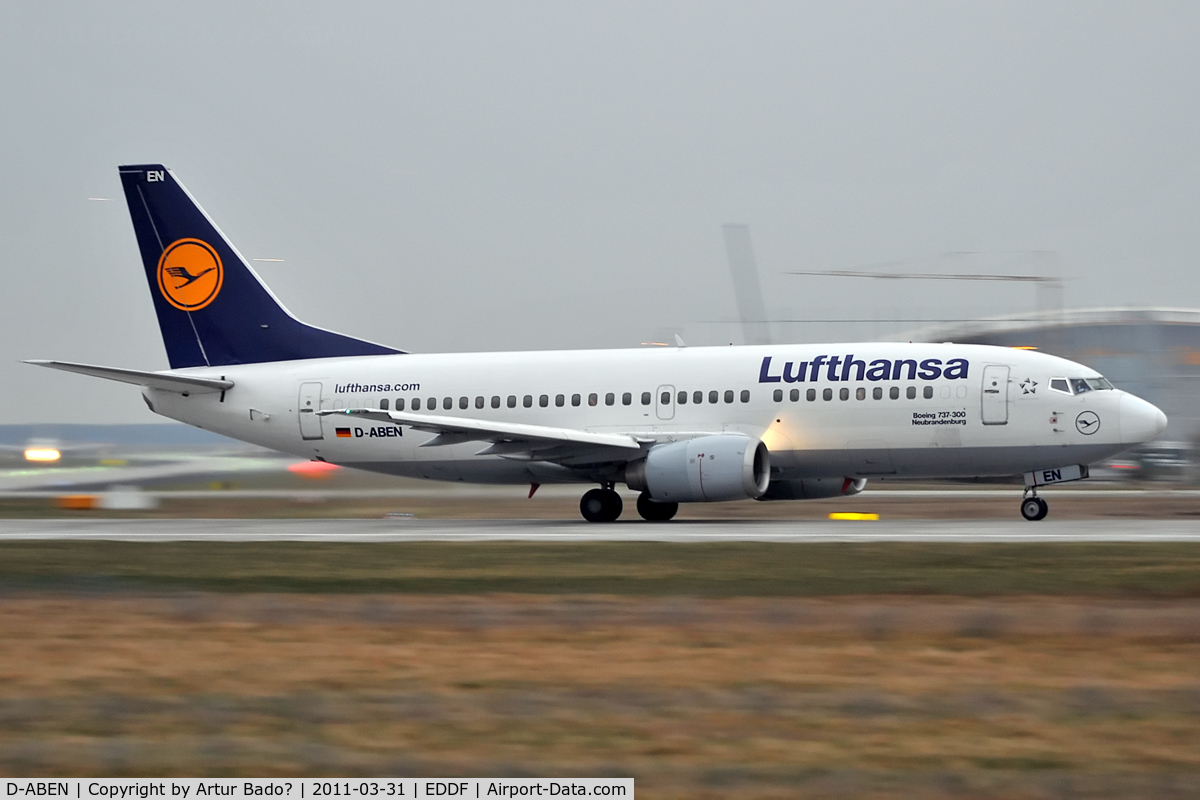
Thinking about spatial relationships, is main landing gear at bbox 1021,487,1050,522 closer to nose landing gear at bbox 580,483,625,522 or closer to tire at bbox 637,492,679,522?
tire at bbox 637,492,679,522

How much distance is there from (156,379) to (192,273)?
346 cm

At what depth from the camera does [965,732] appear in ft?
28.2

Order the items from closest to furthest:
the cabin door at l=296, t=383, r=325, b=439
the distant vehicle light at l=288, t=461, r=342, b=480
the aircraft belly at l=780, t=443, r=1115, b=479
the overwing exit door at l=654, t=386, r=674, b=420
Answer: the aircraft belly at l=780, t=443, r=1115, b=479
the overwing exit door at l=654, t=386, r=674, b=420
the cabin door at l=296, t=383, r=325, b=439
the distant vehicle light at l=288, t=461, r=342, b=480

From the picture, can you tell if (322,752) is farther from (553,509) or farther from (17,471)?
(17,471)

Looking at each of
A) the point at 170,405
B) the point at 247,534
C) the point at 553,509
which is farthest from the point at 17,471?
the point at 247,534

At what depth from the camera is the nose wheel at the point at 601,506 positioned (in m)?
31.5

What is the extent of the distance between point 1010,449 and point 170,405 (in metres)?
21.5

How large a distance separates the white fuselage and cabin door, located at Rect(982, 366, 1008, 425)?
27mm

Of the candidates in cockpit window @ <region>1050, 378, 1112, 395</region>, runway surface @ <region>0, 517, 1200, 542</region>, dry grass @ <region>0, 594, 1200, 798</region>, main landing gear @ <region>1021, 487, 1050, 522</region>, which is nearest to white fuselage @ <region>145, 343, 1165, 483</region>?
cockpit window @ <region>1050, 378, 1112, 395</region>

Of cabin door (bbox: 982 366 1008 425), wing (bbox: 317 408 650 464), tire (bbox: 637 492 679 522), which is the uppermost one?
cabin door (bbox: 982 366 1008 425)

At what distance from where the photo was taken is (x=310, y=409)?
34750 millimetres

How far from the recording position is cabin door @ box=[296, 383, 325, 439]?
34.8 meters

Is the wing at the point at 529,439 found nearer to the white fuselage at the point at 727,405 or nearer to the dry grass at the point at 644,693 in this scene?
the white fuselage at the point at 727,405

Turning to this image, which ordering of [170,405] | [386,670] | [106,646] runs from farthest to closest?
[170,405] → [106,646] → [386,670]
